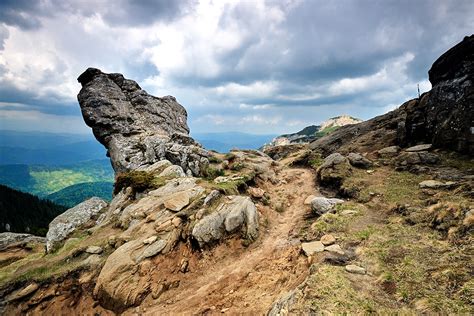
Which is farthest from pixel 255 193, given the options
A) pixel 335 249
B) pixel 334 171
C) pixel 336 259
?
pixel 336 259

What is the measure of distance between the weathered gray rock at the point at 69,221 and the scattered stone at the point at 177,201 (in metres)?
10.0

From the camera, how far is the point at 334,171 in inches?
1222

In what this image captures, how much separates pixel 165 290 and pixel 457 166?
28.6m

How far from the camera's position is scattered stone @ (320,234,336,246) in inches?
639

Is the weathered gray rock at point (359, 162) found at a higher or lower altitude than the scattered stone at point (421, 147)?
lower

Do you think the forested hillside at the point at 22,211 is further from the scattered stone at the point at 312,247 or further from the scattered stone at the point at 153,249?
the scattered stone at the point at 312,247

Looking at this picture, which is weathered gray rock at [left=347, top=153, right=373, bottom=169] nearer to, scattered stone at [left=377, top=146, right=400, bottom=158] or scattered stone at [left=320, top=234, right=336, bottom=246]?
scattered stone at [left=377, top=146, right=400, bottom=158]

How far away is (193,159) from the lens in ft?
124

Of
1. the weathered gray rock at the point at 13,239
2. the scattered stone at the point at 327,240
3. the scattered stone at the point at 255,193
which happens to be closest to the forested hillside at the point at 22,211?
the weathered gray rock at the point at 13,239

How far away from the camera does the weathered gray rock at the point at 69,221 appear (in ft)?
77.6

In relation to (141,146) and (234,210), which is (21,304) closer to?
(234,210)

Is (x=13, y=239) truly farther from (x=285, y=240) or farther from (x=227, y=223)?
(x=285, y=240)

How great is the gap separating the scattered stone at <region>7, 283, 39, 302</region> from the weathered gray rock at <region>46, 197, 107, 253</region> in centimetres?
452

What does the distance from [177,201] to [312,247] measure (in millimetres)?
12118
